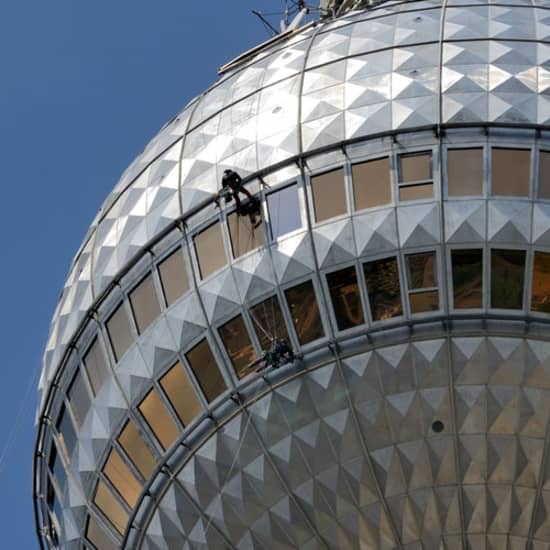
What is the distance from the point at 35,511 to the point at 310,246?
9.92 m

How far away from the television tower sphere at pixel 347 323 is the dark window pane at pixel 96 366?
0.18 ft

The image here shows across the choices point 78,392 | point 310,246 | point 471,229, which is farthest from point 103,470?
point 471,229

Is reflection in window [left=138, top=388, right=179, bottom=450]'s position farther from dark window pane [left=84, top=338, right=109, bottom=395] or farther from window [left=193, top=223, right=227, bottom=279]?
window [left=193, top=223, right=227, bottom=279]

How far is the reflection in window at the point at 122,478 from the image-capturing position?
3956 cm

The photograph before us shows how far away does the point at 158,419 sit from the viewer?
128 feet

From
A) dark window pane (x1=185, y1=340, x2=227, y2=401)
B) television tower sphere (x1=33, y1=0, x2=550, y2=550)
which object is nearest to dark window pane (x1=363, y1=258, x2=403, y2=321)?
television tower sphere (x1=33, y1=0, x2=550, y2=550)

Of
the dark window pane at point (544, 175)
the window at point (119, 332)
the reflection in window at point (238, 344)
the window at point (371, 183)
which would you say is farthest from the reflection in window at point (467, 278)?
the window at point (119, 332)

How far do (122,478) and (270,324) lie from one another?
4607mm

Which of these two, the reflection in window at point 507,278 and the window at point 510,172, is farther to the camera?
the window at point 510,172

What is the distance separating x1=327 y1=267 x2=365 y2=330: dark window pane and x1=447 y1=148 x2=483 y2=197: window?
8.26 feet

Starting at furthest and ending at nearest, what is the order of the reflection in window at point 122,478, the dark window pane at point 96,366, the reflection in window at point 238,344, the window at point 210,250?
1. the dark window pane at point 96,366
2. the reflection in window at point 122,478
3. the window at point 210,250
4. the reflection in window at point 238,344

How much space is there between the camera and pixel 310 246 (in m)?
38.1

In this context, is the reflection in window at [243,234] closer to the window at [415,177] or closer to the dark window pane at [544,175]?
the window at [415,177]

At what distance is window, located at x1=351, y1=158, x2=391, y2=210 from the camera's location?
126ft
